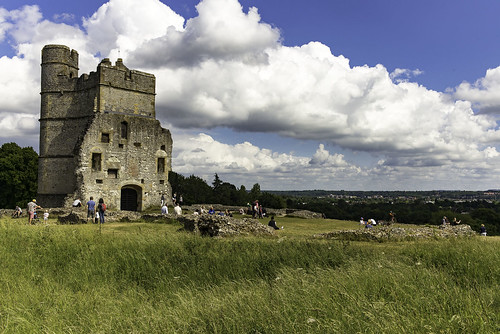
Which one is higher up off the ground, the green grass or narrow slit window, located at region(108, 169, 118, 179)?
narrow slit window, located at region(108, 169, 118, 179)

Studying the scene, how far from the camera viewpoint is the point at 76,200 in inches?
930

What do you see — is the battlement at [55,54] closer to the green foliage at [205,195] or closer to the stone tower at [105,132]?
the stone tower at [105,132]

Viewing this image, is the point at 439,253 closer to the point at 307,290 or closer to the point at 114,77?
the point at 307,290

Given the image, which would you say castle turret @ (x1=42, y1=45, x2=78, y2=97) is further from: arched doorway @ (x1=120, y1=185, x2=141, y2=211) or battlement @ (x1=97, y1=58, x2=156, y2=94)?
arched doorway @ (x1=120, y1=185, x2=141, y2=211)

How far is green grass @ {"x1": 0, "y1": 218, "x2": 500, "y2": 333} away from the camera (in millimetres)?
4109

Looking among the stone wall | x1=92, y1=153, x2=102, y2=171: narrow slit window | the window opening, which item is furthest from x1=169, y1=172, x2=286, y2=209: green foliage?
the stone wall

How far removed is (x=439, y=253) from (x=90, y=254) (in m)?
8.48

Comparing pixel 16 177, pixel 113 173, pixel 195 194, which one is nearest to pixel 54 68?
pixel 113 173

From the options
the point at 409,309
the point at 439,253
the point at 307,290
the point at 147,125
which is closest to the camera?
the point at 409,309

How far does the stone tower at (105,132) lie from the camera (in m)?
26.8

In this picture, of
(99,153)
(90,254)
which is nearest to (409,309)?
(90,254)

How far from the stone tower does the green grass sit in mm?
16463

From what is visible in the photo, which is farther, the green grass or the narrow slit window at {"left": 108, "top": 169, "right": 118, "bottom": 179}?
the narrow slit window at {"left": 108, "top": 169, "right": 118, "bottom": 179}

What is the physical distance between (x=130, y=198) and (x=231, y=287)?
23921 mm
